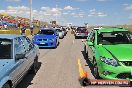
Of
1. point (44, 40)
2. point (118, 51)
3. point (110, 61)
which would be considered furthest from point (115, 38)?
point (44, 40)

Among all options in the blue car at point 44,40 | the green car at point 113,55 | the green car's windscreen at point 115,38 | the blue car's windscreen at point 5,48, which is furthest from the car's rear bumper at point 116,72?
the blue car at point 44,40

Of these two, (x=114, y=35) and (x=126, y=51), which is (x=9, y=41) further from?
(x=114, y=35)

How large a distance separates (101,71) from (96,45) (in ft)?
5.20

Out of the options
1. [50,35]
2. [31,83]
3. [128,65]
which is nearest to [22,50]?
[31,83]

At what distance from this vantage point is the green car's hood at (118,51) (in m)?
8.04

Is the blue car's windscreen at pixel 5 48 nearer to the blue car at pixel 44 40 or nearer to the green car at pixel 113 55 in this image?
the green car at pixel 113 55

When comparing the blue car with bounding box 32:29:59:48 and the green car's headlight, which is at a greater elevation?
the green car's headlight

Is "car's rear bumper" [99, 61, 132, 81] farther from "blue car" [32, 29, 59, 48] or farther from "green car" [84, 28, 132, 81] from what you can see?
"blue car" [32, 29, 59, 48]

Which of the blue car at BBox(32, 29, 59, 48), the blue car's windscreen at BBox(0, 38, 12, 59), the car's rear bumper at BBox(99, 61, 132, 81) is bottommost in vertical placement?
the blue car at BBox(32, 29, 59, 48)

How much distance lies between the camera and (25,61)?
809cm

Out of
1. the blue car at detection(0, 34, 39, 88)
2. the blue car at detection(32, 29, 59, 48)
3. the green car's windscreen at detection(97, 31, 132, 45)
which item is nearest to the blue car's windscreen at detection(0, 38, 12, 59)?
the blue car at detection(0, 34, 39, 88)

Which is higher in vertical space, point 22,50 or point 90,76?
point 22,50

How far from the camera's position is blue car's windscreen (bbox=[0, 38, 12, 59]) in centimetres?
693

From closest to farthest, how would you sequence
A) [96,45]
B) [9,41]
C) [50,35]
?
[9,41] < [96,45] < [50,35]
